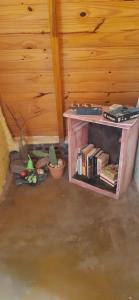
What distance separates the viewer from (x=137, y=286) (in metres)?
1.34

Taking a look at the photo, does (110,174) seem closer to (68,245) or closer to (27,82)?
(68,245)

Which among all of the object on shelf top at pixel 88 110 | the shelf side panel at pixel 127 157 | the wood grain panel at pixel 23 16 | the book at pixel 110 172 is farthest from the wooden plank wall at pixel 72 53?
the book at pixel 110 172

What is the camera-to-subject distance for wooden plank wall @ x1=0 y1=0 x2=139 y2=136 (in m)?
1.33

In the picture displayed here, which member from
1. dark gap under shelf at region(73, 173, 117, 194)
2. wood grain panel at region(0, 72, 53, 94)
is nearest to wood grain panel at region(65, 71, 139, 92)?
wood grain panel at region(0, 72, 53, 94)

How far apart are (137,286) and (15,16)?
1.59 metres

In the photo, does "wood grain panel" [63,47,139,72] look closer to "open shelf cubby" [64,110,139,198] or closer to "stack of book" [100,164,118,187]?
"open shelf cubby" [64,110,139,198]

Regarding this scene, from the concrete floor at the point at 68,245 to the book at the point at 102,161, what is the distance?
0.21 m

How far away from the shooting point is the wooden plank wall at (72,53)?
133 centimetres

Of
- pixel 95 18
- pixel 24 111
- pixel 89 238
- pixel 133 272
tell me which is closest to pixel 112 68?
pixel 95 18

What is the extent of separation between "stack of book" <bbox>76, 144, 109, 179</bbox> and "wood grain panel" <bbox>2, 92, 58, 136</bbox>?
352 mm

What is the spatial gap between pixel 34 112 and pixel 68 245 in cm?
103

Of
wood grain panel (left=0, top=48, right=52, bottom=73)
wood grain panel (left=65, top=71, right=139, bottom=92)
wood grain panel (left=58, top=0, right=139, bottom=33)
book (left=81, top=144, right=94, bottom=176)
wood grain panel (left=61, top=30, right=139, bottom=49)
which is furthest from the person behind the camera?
book (left=81, top=144, right=94, bottom=176)

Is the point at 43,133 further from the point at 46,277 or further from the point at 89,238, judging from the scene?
the point at 46,277

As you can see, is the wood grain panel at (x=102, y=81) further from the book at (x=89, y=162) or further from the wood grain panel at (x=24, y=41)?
the book at (x=89, y=162)
